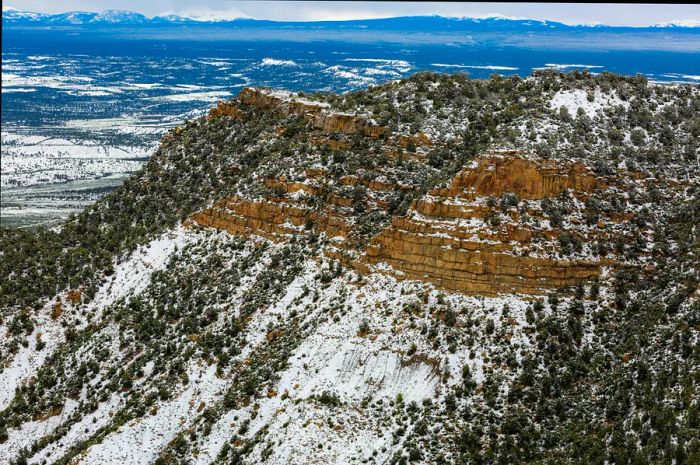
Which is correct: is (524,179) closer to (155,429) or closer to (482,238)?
(482,238)

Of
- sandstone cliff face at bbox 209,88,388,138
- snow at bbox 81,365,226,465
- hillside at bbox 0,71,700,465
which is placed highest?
sandstone cliff face at bbox 209,88,388,138

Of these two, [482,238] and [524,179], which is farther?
[524,179]

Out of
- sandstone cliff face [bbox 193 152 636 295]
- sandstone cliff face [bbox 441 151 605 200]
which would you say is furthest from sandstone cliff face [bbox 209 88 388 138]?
sandstone cliff face [bbox 441 151 605 200]

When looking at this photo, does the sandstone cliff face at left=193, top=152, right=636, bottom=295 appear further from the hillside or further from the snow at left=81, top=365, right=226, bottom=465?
the snow at left=81, top=365, right=226, bottom=465

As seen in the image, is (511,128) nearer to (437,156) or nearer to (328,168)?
(437,156)

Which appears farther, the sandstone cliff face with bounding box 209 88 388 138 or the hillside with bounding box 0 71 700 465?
the sandstone cliff face with bounding box 209 88 388 138

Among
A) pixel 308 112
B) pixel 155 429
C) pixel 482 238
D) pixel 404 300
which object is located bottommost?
pixel 155 429

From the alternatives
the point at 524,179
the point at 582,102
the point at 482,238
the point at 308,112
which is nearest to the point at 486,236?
the point at 482,238

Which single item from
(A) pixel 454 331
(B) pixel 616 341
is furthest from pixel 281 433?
(B) pixel 616 341

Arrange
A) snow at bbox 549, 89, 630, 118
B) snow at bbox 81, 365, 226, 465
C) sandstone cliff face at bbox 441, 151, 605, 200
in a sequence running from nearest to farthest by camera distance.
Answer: snow at bbox 81, 365, 226, 465, sandstone cliff face at bbox 441, 151, 605, 200, snow at bbox 549, 89, 630, 118

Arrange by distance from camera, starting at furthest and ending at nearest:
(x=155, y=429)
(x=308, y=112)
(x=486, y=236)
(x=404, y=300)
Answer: (x=308, y=112) → (x=404, y=300) → (x=486, y=236) → (x=155, y=429)
